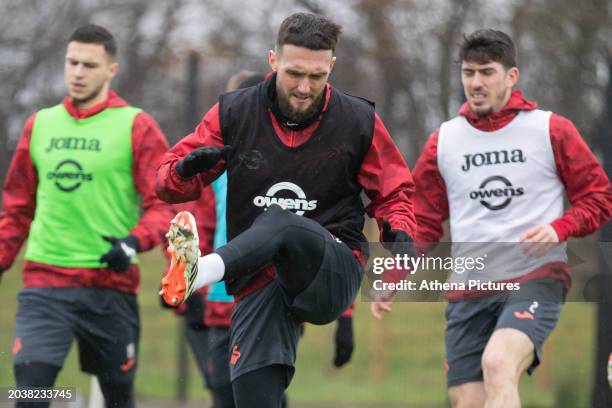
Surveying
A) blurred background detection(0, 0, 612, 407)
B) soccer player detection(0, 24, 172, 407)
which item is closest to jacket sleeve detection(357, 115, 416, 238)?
soccer player detection(0, 24, 172, 407)

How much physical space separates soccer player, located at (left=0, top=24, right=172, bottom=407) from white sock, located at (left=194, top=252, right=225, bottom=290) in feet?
6.27

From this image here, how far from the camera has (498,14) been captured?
12.2 meters

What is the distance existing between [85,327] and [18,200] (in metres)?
0.88

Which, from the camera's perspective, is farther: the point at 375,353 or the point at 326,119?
the point at 375,353

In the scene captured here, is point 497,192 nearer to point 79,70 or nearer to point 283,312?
point 283,312

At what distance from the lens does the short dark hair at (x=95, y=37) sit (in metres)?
6.91

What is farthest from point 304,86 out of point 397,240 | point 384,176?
point 397,240

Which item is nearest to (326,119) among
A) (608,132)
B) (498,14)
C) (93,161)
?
(93,161)

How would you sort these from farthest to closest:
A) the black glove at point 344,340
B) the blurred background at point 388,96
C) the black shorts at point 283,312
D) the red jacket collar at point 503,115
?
the blurred background at point 388,96
the black glove at point 344,340
the red jacket collar at point 503,115
the black shorts at point 283,312

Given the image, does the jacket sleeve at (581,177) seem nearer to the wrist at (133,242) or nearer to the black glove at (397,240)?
the black glove at (397,240)

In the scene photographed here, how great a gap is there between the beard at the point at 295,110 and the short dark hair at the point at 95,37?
7.09 feet

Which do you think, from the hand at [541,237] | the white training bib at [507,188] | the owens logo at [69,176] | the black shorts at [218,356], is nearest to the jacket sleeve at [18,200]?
the owens logo at [69,176]

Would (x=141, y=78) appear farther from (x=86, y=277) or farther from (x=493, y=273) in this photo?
(x=493, y=273)

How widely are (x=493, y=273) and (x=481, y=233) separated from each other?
0.24 m
